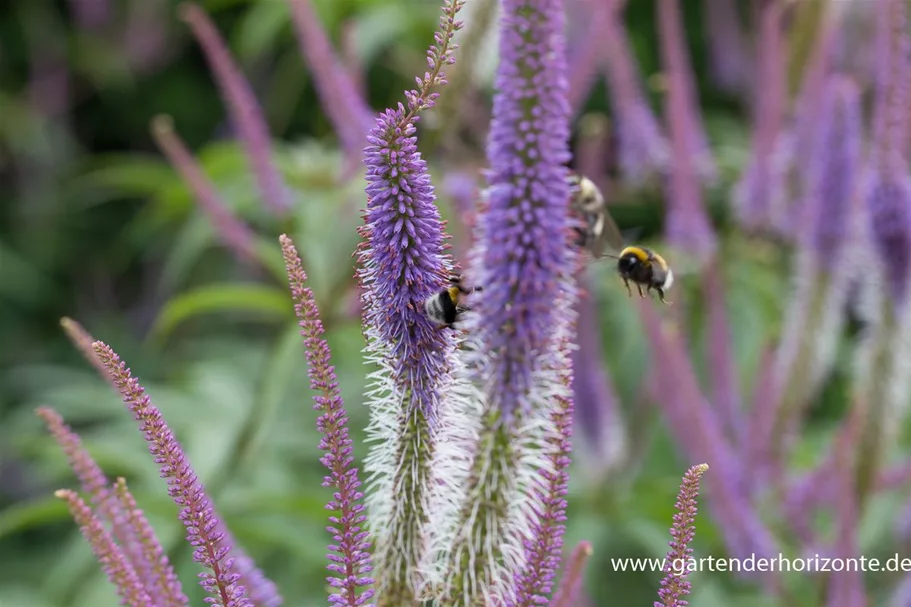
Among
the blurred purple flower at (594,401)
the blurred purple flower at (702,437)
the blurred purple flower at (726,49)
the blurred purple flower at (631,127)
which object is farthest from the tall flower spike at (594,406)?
the blurred purple flower at (726,49)

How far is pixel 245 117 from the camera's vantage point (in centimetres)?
198

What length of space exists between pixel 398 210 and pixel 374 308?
11 cm

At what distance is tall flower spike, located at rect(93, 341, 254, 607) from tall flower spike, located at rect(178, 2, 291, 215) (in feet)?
4.13

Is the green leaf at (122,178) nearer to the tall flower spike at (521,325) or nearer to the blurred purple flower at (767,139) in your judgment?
the blurred purple flower at (767,139)

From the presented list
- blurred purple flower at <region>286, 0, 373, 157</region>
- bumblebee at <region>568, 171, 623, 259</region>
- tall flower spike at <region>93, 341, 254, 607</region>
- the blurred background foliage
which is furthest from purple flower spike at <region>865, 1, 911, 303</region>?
tall flower spike at <region>93, 341, 254, 607</region>

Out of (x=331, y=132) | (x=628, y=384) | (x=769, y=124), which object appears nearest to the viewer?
(x=769, y=124)

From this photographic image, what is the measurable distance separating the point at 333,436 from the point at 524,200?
248 mm

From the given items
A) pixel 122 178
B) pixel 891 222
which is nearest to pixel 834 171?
pixel 891 222

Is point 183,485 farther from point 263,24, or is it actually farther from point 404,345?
point 263,24

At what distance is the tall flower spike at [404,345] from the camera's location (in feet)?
2.72

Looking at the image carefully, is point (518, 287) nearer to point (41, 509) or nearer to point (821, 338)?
point (41, 509)

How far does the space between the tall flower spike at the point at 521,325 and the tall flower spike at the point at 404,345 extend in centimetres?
4

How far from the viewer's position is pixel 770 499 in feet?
6.69

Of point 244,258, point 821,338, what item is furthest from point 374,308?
point 821,338
